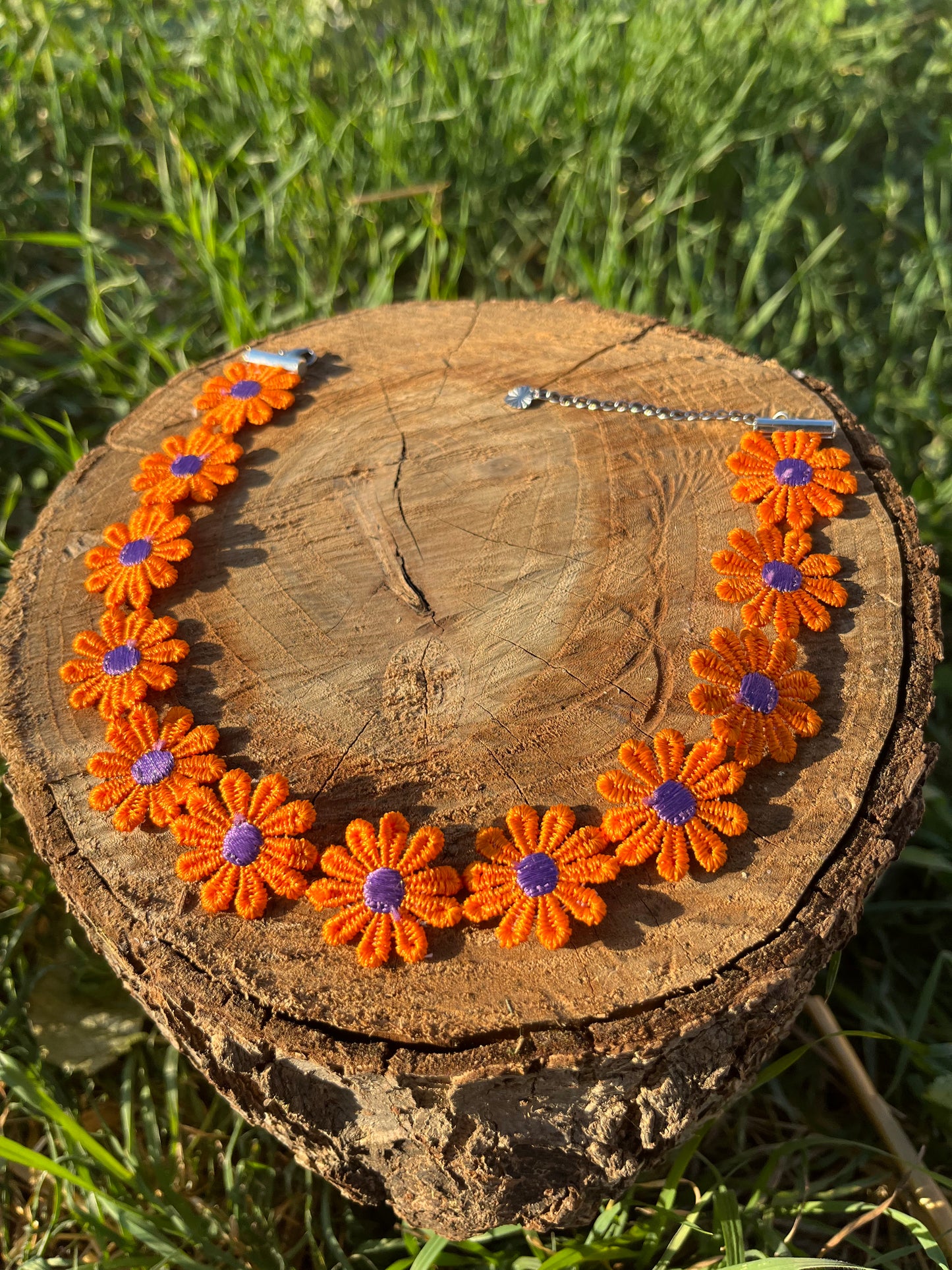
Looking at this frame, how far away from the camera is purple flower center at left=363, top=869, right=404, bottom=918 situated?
1244 millimetres

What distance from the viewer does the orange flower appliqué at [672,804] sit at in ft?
4.17

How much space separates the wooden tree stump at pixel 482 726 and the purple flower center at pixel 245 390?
9 cm

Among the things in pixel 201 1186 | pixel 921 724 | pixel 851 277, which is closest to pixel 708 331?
pixel 851 277

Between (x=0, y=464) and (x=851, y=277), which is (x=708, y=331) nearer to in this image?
(x=851, y=277)

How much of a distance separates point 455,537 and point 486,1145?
3.07 feet

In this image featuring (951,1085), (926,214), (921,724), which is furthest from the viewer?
(926,214)

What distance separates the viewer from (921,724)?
1.38m

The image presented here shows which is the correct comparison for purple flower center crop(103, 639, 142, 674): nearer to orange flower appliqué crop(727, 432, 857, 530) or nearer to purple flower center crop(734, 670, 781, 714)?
purple flower center crop(734, 670, 781, 714)

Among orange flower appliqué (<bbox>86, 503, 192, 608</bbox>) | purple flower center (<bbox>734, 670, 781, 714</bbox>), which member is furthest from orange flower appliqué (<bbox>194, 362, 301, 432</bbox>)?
purple flower center (<bbox>734, 670, 781, 714</bbox>)

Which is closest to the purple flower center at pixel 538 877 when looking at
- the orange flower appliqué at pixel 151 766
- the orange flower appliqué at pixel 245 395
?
the orange flower appliqué at pixel 151 766

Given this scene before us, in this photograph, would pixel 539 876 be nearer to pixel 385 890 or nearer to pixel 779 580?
pixel 385 890

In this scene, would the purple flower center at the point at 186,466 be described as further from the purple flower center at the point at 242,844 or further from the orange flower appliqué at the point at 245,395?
the purple flower center at the point at 242,844

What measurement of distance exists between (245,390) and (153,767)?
837mm

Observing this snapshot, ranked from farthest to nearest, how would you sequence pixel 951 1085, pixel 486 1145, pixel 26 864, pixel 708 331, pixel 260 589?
pixel 708 331 < pixel 26 864 < pixel 951 1085 < pixel 260 589 < pixel 486 1145
